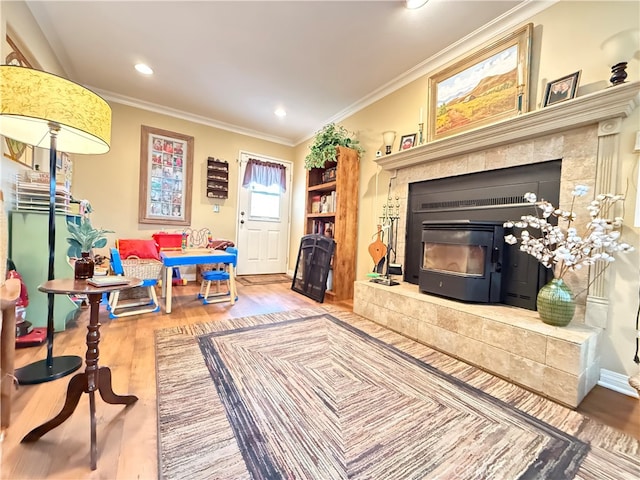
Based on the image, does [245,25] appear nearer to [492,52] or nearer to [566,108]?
[492,52]

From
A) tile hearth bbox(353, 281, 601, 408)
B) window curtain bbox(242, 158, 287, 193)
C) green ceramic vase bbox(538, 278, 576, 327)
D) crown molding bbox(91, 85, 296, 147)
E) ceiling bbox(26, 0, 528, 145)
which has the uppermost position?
ceiling bbox(26, 0, 528, 145)

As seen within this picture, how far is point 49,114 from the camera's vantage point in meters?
1.22

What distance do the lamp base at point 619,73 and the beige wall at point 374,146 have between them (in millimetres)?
106

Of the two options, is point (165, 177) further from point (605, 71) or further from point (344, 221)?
point (605, 71)

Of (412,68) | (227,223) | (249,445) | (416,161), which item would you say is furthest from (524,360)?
(227,223)

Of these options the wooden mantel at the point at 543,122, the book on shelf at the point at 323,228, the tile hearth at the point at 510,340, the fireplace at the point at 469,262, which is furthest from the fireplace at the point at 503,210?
the book on shelf at the point at 323,228

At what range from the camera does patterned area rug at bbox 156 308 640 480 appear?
1.02 m

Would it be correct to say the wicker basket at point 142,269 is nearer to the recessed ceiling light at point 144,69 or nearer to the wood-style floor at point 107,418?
the wood-style floor at point 107,418

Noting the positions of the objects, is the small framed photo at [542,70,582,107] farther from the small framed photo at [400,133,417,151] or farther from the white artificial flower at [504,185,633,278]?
the small framed photo at [400,133,417,151]

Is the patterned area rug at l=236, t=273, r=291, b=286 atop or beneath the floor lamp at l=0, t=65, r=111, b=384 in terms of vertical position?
beneath

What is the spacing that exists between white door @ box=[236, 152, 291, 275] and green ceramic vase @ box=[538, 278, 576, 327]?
13.8 feet

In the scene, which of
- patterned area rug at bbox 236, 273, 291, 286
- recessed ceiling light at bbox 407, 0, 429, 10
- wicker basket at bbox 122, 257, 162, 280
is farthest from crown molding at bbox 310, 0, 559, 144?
wicker basket at bbox 122, 257, 162, 280

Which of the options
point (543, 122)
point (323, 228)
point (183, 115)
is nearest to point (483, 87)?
point (543, 122)

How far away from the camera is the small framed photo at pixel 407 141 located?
9.54ft
